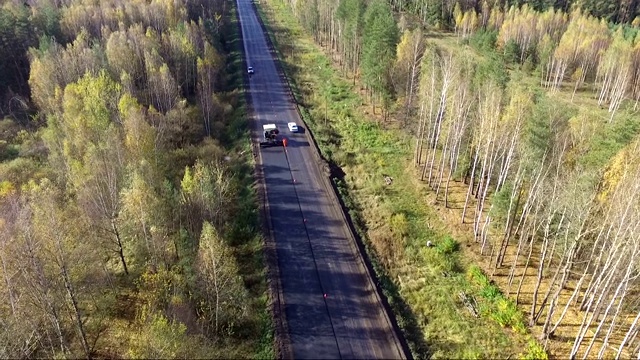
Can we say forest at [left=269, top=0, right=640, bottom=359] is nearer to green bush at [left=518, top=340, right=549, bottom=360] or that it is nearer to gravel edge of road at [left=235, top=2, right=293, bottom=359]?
green bush at [left=518, top=340, right=549, bottom=360]

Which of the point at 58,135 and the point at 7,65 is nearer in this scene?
the point at 58,135

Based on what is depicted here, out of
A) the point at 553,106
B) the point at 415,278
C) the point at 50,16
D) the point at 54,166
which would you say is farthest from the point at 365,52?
the point at 50,16

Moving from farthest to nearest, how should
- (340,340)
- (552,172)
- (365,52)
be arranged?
(365,52)
(552,172)
(340,340)

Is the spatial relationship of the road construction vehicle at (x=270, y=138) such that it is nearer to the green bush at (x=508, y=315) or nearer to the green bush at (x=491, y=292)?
the green bush at (x=491, y=292)

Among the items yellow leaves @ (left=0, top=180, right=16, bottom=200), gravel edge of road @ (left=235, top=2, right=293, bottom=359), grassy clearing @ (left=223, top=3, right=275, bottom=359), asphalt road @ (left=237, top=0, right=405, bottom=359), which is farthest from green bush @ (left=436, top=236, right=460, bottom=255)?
yellow leaves @ (left=0, top=180, right=16, bottom=200)

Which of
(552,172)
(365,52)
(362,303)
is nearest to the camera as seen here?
(362,303)

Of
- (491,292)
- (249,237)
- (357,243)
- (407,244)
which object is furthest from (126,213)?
(491,292)

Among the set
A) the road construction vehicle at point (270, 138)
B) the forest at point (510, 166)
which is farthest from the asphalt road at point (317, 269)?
the forest at point (510, 166)

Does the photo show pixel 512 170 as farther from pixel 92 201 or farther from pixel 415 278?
pixel 92 201
